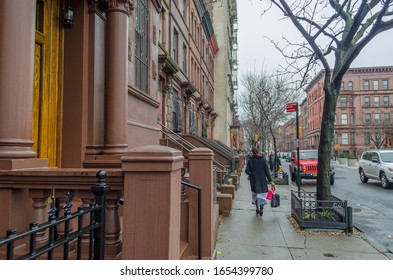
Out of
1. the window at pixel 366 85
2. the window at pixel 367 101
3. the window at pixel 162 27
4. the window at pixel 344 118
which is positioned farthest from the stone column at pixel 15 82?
the window at pixel 366 85

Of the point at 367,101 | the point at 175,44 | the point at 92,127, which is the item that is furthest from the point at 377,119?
the point at 92,127

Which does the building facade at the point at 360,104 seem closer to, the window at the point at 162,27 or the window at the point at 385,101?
the window at the point at 385,101

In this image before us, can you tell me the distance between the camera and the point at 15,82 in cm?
340

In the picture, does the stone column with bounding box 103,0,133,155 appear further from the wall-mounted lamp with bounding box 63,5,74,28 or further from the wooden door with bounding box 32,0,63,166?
the wooden door with bounding box 32,0,63,166

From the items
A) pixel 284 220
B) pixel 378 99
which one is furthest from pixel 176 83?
pixel 378 99

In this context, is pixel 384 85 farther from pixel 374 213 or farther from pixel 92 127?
pixel 92 127

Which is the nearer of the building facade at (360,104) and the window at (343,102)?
the building facade at (360,104)

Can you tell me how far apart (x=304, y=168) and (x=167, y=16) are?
431 inches

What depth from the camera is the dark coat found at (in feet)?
27.9

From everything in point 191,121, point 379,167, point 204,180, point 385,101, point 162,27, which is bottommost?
point 379,167

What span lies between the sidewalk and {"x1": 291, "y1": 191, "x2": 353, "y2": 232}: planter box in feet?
0.89

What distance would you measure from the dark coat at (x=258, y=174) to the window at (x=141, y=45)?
3.69m

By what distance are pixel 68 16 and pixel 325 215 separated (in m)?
6.85

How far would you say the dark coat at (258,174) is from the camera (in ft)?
27.9
